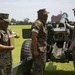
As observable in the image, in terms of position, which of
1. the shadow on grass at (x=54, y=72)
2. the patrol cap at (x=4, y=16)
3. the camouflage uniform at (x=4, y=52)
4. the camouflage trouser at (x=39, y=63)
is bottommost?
the shadow on grass at (x=54, y=72)

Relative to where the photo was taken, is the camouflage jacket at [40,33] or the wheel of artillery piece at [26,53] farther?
the wheel of artillery piece at [26,53]

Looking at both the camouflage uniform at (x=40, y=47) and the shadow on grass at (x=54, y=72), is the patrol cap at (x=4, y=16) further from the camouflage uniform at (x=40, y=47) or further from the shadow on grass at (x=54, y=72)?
the shadow on grass at (x=54, y=72)

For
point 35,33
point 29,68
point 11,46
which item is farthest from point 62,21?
point 11,46

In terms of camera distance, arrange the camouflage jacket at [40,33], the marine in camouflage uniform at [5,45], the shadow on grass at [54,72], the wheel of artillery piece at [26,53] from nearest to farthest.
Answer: the marine in camouflage uniform at [5,45] → the camouflage jacket at [40,33] → the wheel of artillery piece at [26,53] → the shadow on grass at [54,72]

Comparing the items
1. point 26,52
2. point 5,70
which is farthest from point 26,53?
point 5,70

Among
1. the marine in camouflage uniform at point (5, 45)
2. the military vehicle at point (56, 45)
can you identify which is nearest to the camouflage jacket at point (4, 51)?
the marine in camouflage uniform at point (5, 45)

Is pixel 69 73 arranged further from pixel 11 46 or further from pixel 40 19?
pixel 11 46

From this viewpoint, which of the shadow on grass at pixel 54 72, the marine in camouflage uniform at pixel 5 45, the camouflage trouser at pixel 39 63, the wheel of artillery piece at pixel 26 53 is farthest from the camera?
the shadow on grass at pixel 54 72

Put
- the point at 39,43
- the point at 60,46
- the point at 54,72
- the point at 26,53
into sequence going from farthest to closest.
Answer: the point at 54,72 < the point at 60,46 < the point at 26,53 < the point at 39,43

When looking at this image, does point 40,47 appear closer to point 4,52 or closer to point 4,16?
point 4,52

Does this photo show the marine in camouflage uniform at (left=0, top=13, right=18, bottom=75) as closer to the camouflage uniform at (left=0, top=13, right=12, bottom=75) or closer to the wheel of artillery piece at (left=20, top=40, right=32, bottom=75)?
the camouflage uniform at (left=0, top=13, right=12, bottom=75)

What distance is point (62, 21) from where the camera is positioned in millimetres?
8500

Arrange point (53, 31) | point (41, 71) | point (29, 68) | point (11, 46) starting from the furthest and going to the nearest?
point (53, 31) < point (29, 68) < point (41, 71) < point (11, 46)

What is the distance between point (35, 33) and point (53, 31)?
1821 millimetres
